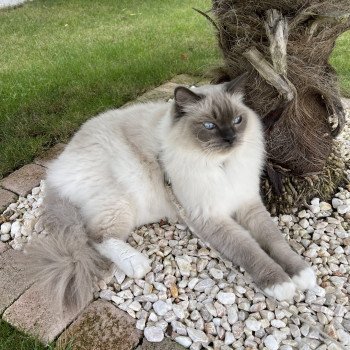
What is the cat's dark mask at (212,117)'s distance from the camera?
2.23 metres

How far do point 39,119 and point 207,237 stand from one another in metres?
2.33

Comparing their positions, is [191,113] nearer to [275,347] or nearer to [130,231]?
[130,231]

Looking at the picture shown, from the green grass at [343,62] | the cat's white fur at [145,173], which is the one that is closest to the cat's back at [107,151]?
the cat's white fur at [145,173]

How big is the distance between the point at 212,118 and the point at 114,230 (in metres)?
0.86

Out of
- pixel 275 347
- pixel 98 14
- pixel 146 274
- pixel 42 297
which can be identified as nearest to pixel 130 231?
pixel 146 274

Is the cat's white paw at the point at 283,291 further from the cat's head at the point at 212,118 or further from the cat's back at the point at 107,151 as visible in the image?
the cat's back at the point at 107,151

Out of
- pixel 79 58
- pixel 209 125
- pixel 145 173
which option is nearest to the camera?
pixel 209 125

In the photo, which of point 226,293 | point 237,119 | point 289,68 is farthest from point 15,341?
point 289,68

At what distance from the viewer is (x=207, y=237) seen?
7.91 ft

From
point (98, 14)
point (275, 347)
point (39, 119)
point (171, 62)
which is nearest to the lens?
point (275, 347)

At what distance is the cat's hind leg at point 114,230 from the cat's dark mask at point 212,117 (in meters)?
0.63

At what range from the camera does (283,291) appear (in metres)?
2.08

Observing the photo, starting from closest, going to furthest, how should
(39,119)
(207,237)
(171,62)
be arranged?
1. (207,237)
2. (39,119)
3. (171,62)

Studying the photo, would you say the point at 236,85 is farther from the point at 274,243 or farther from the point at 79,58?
the point at 79,58
